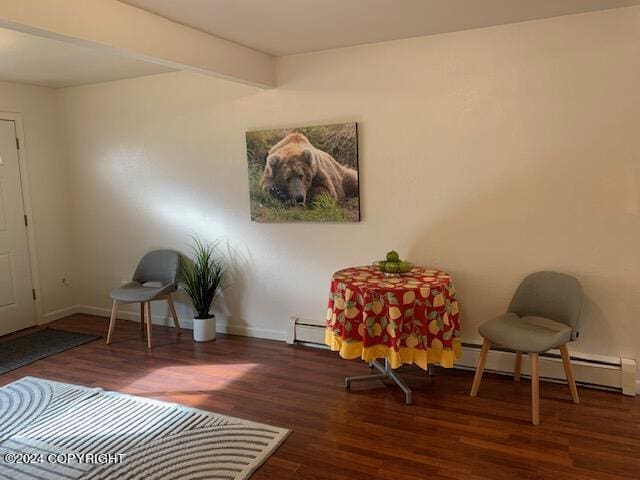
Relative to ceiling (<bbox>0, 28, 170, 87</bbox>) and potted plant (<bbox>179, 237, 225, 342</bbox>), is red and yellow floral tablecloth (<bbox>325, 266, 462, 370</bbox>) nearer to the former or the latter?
potted plant (<bbox>179, 237, 225, 342</bbox>)

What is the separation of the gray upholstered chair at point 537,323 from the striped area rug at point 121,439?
1.39 metres

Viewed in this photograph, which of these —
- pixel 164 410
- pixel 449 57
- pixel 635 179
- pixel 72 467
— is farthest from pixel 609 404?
pixel 72 467

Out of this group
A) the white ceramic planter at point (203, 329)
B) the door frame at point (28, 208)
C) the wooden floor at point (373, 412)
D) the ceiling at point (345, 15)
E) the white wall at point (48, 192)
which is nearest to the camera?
the wooden floor at point (373, 412)

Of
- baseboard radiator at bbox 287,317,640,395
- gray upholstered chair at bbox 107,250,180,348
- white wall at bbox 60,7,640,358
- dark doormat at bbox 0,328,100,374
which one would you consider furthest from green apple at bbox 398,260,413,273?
dark doormat at bbox 0,328,100,374

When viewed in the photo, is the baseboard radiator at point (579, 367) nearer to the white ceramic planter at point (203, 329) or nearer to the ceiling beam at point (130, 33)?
the white ceramic planter at point (203, 329)

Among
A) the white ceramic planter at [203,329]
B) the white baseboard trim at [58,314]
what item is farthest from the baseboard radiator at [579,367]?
the white baseboard trim at [58,314]

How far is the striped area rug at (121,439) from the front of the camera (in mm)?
2406

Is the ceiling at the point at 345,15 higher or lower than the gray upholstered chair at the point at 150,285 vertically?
higher

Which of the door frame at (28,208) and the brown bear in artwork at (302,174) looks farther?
the door frame at (28,208)

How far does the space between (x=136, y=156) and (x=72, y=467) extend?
3.07m

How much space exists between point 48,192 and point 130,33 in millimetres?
3134

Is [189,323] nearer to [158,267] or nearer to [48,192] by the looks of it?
[158,267]

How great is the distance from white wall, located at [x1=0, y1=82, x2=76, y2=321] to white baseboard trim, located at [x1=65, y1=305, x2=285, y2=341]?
0.80ft

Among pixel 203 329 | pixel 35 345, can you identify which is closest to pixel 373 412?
pixel 203 329
